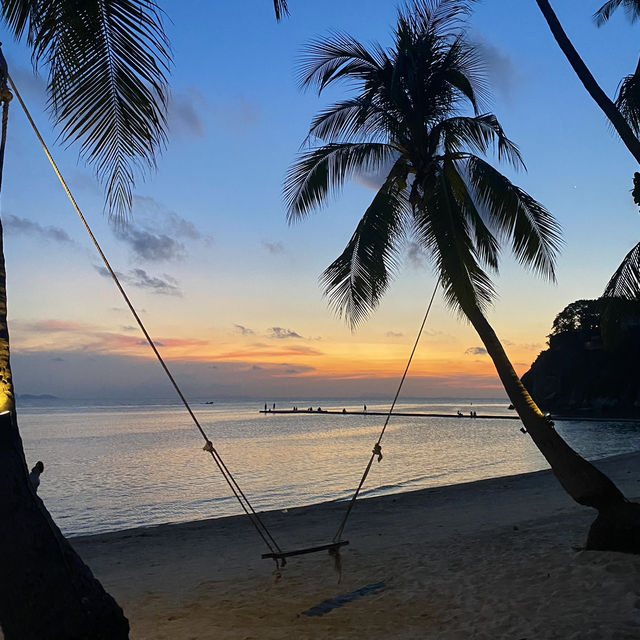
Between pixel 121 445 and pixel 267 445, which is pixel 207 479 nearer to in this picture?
pixel 267 445

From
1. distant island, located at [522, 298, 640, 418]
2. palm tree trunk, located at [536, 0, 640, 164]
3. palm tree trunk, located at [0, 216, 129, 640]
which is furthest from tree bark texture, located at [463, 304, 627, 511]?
distant island, located at [522, 298, 640, 418]

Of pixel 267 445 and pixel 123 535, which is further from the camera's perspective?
pixel 267 445

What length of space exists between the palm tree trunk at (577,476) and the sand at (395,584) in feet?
0.76

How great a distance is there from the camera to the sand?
4668 millimetres

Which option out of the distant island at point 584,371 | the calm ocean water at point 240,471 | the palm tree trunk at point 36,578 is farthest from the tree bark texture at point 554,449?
the distant island at point 584,371

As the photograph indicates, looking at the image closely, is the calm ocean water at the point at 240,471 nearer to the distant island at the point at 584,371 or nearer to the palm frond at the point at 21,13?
the palm frond at the point at 21,13

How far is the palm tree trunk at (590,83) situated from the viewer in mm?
5668

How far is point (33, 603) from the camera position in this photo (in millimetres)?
3086

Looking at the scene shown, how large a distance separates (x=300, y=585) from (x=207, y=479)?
17602 mm

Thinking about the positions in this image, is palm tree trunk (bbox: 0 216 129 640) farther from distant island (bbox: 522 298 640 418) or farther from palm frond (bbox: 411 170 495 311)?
distant island (bbox: 522 298 640 418)

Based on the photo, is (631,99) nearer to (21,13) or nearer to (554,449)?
(554,449)

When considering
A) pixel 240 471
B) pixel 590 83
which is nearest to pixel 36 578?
pixel 590 83

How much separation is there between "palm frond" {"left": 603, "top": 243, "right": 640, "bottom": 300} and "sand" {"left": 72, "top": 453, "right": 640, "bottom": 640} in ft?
10.3

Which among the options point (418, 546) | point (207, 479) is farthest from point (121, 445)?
point (418, 546)
